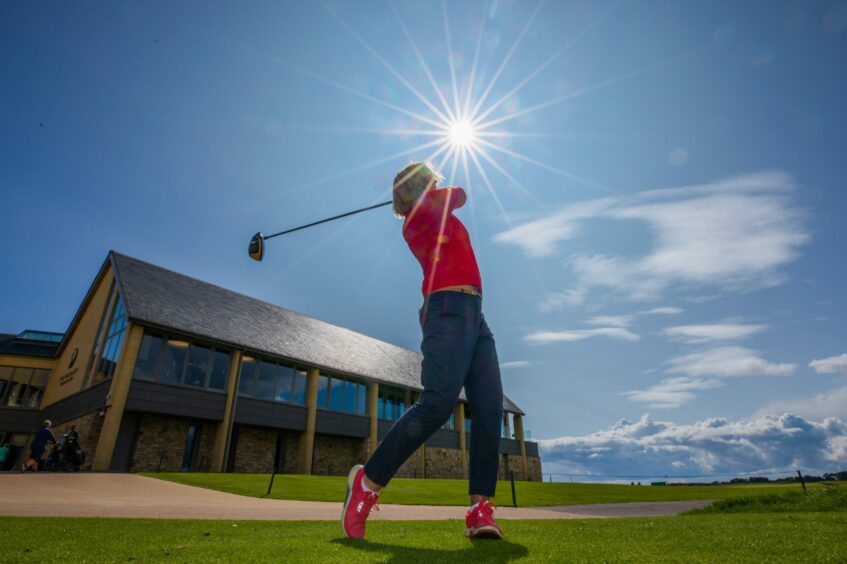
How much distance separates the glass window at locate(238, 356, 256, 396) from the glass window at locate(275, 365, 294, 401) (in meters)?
1.30

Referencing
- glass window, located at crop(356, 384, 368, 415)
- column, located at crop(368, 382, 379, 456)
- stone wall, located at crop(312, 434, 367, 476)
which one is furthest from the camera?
glass window, located at crop(356, 384, 368, 415)

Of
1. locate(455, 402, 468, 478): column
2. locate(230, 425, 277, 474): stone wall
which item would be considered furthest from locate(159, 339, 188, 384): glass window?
locate(455, 402, 468, 478): column

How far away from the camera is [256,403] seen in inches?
763

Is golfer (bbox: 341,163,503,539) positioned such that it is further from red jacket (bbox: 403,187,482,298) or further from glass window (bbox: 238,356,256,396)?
glass window (bbox: 238,356,256,396)

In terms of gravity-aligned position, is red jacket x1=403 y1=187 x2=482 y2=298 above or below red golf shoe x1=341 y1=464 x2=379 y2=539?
above

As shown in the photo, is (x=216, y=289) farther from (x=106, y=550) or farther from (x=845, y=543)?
(x=845, y=543)

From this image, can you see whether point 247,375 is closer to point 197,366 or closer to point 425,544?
point 197,366

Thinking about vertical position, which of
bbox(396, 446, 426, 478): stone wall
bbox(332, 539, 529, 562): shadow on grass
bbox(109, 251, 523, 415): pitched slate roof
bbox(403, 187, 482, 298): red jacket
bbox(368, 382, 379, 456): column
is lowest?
bbox(332, 539, 529, 562): shadow on grass

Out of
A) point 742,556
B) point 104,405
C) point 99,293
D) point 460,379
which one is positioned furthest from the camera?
point 99,293

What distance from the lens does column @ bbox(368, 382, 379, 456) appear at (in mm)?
23489

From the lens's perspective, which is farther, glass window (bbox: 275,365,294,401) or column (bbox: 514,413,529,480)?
column (bbox: 514,413,529,480)

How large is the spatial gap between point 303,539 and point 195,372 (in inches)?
706

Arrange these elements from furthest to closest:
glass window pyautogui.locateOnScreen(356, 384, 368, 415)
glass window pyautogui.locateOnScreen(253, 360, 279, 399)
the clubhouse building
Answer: glass window pyautogui.locateOnScreen(356, 384, 368, 415) < glass window pyautogui.locateOnScreen(253, 360, 279, 399) < the clubhouse building

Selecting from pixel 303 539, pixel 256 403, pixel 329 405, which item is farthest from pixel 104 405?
pixel 303 539
